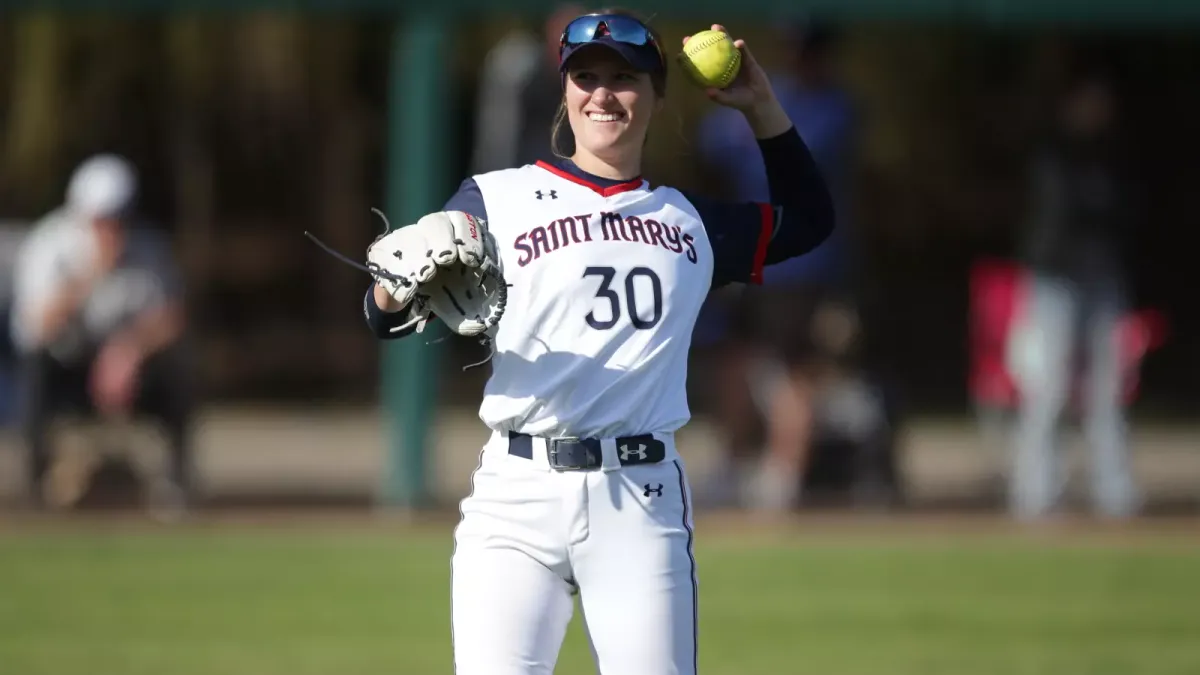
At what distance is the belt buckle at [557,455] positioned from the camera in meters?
3.82

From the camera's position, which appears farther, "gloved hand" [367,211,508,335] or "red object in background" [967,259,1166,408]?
"red object in background" [967,259,1166,408]

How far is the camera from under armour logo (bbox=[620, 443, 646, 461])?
3842mm

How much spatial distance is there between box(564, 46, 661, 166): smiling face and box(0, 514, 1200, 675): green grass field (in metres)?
2.93

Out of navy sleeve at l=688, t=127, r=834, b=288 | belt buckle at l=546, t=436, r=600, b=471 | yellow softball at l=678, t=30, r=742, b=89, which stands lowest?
belt buckle at l=546, t=436, r=600, b=471

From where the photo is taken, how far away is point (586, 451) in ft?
12.6

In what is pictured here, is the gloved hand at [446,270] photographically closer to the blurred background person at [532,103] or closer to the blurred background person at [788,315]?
the blurred background person at [532,103]

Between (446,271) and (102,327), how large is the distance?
21.6 ft

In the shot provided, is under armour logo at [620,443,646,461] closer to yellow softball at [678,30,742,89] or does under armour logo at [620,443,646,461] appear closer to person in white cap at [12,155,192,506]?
yellow softball at [678,30,742,89]

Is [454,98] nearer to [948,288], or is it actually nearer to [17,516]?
[948,288]

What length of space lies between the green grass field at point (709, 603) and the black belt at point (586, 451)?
2706 millimetres

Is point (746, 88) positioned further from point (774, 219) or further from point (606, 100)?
point (606, 100)

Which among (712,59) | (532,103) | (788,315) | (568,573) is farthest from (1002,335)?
(568,573)

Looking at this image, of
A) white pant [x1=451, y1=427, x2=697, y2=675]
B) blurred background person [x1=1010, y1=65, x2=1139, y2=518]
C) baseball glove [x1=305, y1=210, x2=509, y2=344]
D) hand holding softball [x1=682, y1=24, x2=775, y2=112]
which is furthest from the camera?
blurred background person [x1=1010, y1=65, x2=1139, y2=518]

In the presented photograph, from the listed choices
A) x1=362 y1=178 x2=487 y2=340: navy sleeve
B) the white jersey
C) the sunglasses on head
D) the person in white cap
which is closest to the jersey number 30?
the white jersey
